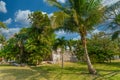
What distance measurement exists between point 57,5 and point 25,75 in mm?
7122

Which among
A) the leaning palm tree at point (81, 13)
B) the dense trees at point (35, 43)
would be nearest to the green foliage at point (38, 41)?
the dense trees at point (35, 43)

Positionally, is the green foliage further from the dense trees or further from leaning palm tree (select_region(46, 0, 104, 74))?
leaning palm tree (select_region(46, 0, 104, 74))

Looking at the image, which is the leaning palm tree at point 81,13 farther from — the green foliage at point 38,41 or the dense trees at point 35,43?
the green foliage at point 38,41

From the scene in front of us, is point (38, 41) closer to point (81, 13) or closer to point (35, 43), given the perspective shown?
point (35, 43)

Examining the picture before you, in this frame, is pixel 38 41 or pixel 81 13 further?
pixel 38 41

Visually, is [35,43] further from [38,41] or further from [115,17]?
[115,17]

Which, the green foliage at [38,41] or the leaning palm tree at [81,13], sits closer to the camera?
the leaning palm tree at [81,13]

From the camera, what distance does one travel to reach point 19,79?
21281mm

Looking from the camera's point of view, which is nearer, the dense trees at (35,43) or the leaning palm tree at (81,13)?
the leaning palm tree at (81,13)

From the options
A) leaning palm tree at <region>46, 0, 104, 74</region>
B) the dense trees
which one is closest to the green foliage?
the dense trees


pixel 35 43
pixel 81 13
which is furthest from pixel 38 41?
pixel 81 13

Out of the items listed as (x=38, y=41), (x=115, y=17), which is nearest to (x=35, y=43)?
(x=38, y=41)

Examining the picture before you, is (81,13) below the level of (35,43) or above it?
above

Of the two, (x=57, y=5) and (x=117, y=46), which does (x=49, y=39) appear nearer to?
(x=57, y=5)
